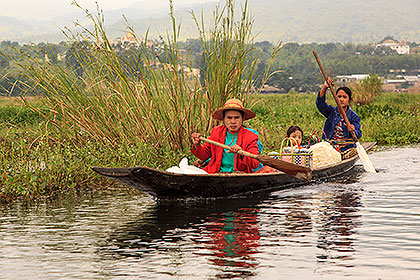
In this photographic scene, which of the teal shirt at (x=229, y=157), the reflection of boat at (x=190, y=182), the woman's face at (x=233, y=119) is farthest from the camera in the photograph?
the teal shirt at (x=229, y=157)

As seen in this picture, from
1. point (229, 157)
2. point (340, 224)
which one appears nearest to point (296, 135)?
point (229, 157)

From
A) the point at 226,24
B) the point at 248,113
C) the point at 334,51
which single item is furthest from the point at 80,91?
the point at 334,51

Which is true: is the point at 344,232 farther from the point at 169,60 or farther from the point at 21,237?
the point at 169,60

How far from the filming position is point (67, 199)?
8.95 metres

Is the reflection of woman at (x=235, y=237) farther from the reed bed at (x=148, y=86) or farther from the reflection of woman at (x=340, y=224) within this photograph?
the reed bed at (x=148, y=86)

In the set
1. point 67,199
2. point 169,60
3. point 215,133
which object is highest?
point 169,60

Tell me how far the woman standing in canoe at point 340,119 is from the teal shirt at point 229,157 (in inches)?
121

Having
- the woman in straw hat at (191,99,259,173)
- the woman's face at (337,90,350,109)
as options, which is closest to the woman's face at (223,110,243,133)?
the woman in straw hat at (191,99,259,173)

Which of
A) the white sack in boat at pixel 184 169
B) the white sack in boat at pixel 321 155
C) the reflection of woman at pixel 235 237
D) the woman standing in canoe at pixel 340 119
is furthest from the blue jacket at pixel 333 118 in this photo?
the reflection of woman at pixel 235 237

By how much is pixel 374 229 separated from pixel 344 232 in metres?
0.37

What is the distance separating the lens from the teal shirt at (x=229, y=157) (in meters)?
8.45

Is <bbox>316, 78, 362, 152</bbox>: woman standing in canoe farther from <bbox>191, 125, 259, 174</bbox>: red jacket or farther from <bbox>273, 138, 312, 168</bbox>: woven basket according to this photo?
<bbox>191, 125, 259, 174</bbox>: red jacket

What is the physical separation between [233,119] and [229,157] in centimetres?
59

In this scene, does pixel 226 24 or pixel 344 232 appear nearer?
pixel 344 232
